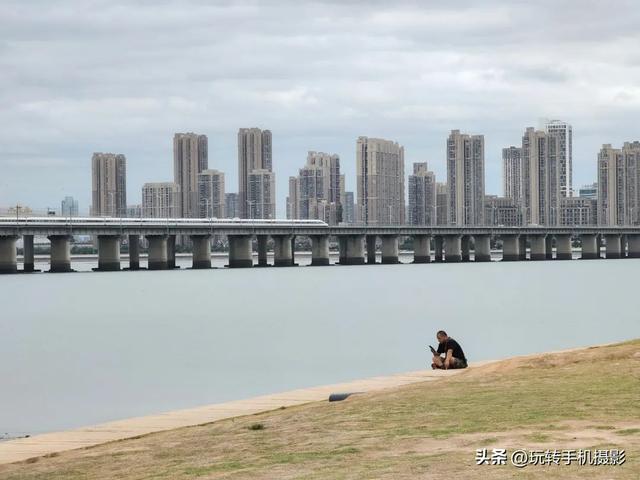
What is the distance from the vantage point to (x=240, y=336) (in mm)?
78500

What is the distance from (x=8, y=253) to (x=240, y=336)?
369 ft

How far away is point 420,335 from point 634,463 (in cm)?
6072

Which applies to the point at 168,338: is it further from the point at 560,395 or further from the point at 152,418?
the point at 560,395

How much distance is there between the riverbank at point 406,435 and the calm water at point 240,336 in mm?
14051

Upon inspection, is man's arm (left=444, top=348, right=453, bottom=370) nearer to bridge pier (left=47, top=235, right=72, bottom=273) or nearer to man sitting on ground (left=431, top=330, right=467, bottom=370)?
man sitting on ground (left=431, top=330, right=467, bottom=370)

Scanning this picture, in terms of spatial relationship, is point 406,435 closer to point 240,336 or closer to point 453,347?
point 453,347

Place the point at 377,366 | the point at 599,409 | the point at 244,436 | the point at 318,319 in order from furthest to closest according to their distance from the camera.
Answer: the point at 318,319, the point at 377,366, the point at 244,436, the point at 599,409

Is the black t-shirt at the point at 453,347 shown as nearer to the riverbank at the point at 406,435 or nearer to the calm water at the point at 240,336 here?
the riverbank at the point at 406,435

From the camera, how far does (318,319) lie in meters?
95.2

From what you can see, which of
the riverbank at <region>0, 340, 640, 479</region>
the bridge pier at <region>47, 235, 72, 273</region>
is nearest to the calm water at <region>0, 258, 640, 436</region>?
the riverbank at <region>0, 340, 640, 479</region>

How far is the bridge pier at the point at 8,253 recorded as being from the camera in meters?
180

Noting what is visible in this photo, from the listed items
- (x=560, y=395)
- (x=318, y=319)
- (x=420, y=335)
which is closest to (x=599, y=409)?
(x=560, y=395)

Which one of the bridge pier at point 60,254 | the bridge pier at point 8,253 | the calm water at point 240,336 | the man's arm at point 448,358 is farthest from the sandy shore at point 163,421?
the bridge pier at point 60,254

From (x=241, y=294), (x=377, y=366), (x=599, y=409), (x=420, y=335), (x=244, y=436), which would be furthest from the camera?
(x=241, y=294)
